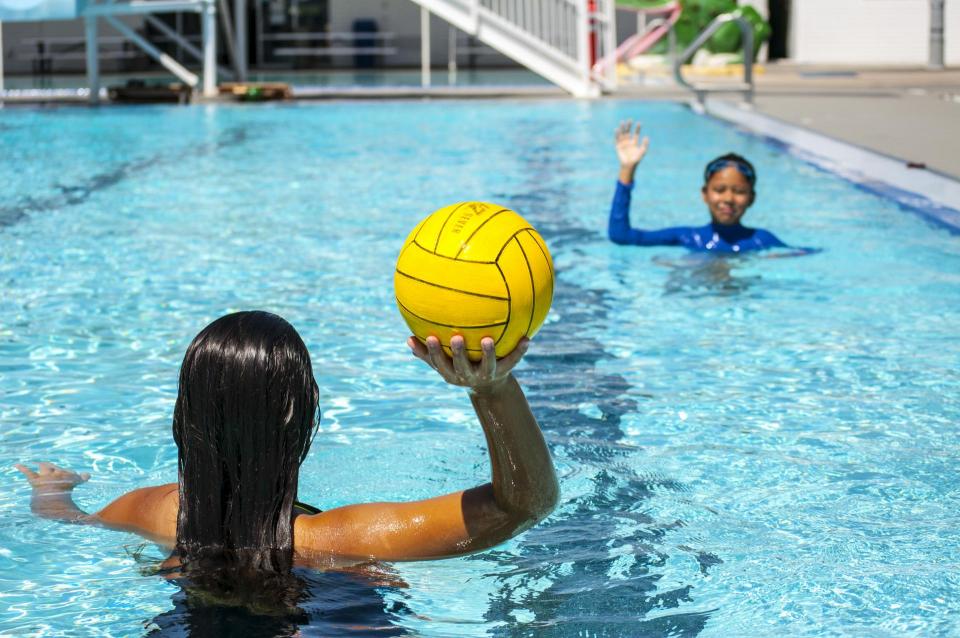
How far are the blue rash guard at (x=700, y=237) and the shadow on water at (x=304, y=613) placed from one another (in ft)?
16.2

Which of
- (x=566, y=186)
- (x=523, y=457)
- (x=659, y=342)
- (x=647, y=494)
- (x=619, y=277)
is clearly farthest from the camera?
(x=566, y=186)

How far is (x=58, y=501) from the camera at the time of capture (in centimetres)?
351

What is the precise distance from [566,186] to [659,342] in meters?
5.19

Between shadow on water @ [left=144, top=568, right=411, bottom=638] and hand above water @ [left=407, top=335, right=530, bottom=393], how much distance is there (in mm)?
595

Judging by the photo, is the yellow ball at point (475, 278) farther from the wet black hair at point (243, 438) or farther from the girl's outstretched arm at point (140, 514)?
the girl's outstretched arm at point (140, 514)

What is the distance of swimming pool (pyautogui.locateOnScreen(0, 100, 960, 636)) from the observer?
10.7ft

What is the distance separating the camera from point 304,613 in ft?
8.79

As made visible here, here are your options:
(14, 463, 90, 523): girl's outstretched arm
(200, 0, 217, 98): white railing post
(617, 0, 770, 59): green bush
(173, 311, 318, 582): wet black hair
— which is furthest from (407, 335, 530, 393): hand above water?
(617, 0, 770, 59): green bush

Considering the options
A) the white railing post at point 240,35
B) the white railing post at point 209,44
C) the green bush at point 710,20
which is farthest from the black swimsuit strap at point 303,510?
the green bush at point 710,20

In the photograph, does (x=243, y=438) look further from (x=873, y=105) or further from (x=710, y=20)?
(x=710, y=20)

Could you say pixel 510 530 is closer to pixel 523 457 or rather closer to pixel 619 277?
pixel 523 457

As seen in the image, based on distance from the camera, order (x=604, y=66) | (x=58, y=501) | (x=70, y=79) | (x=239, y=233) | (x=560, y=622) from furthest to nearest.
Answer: (x=70, y=79) < (x=604, y=66) < (x=239, y=233) < (x=58, y=501) < (x=560, y=622)

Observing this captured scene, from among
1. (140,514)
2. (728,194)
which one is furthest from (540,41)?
(140,514)

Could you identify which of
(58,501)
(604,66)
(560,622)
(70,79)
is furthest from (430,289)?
(70,79)
